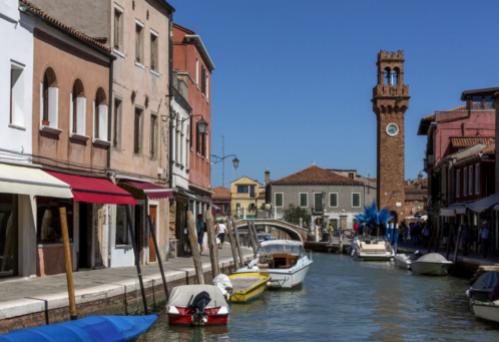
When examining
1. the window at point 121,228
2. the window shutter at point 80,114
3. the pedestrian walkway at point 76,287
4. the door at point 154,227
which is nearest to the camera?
the pedestrian walkway at point 76,287

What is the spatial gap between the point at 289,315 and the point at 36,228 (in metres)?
6.12

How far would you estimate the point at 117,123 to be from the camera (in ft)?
80.3

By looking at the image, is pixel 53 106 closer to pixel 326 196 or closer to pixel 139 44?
pixel 139 44

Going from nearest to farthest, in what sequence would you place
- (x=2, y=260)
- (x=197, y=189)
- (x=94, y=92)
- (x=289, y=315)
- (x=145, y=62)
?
(x=2, y=260), (x=289, y=315), (x=94, y=92), (x=145, y=62), (x=197, y=189)

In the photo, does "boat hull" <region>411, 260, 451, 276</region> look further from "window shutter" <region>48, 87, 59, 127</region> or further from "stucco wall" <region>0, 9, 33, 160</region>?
"stucco wall" <region>0, 9, 33, 160</region>

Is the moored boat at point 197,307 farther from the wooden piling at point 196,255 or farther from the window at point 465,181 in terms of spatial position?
the window at point 465,181

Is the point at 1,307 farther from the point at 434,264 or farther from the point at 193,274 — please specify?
the point at 434,264

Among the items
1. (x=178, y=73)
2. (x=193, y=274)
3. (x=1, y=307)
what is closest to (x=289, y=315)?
(x=193, y=274)

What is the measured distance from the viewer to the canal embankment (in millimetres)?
13195

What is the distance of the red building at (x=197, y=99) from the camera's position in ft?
111

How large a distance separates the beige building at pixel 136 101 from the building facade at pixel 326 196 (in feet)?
233

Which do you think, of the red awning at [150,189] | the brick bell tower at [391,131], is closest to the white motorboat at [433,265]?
the red awning at [150,189]

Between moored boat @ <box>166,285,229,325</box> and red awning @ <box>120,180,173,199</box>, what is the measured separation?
6.44 m

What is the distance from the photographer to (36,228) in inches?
776
